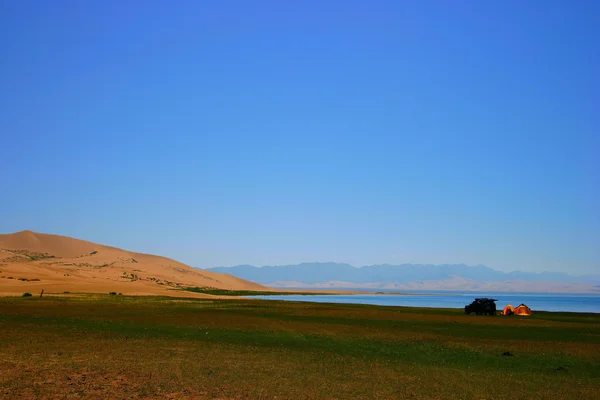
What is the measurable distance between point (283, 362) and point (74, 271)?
385 ft

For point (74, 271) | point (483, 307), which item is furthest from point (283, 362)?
point (74, 271)

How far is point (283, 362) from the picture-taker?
22.1m

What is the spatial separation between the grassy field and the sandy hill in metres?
53.3

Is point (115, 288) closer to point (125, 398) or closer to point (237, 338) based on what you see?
point (237, 338)

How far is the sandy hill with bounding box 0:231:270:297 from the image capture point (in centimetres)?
9200

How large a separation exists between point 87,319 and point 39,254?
452ft

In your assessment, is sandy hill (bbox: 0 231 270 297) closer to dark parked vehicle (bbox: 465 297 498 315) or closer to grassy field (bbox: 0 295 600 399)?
dark parked vehicle (bbox: 465 297 498 315)

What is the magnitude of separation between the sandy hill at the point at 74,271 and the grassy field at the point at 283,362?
175ft

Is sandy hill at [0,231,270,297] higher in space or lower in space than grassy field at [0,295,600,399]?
higher

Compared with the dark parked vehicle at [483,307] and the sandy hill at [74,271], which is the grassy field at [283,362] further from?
the sandy hill at [74,271]

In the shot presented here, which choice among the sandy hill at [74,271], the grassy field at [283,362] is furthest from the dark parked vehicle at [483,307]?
the sandy hill at [74,271]

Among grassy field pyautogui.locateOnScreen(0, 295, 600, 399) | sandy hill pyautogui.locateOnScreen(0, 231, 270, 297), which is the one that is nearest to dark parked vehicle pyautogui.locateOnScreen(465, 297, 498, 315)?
grassy field pyautogui.locateOnScreen(0, 295, 600, 399)

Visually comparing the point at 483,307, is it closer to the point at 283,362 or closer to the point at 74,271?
the point at 283,362

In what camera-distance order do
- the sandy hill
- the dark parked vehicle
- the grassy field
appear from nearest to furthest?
1. the grassy field
2. the dark parked vehicle
3. the sandy hill
